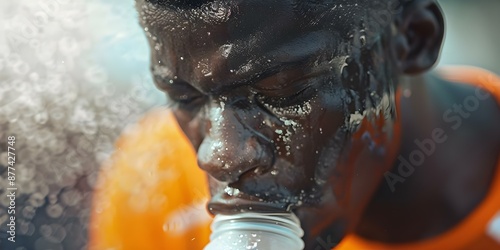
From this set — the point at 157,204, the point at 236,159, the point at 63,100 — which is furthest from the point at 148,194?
the point at 236,159

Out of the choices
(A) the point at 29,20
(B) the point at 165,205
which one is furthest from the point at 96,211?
(A) the point at 29,20

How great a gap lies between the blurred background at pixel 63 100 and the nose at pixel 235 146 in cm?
7

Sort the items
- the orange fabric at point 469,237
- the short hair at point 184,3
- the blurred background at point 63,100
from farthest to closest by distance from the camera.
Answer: the orange fabric at point 469,237 < the blurred background at point 63,100 < the short hair at point 184,3

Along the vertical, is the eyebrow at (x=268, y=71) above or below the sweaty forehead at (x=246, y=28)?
below

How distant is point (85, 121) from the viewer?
48 cm

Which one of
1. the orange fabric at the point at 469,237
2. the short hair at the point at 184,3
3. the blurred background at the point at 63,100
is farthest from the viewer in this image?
the orange fabric at the point at 469,237

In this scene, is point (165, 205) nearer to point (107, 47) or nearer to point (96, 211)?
point (96, 211)

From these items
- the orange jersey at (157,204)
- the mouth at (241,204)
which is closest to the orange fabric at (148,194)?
the orange jersey at (157,204)

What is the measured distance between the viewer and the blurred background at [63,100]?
1.38ft

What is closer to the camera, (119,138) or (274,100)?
(274,100)

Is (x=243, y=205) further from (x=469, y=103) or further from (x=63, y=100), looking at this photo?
(x=469, y=103)

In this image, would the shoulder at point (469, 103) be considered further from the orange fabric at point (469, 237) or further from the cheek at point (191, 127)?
the cheek at point (191, 127)

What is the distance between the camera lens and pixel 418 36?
439 millimetres

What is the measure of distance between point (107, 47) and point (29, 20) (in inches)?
1.9
